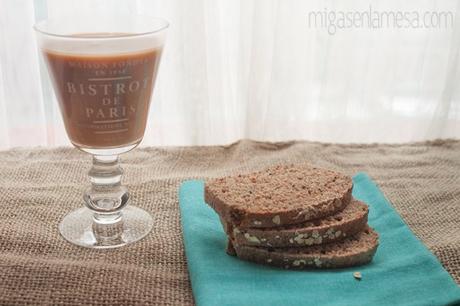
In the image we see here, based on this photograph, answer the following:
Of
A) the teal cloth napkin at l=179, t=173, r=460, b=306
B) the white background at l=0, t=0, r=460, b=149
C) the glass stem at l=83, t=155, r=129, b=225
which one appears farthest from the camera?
the white background at l=0, t=0, r=460, b=149

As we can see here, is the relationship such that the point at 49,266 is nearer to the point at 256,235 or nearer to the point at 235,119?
A: the point at 256,235

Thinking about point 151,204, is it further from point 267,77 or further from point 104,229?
point 267,77

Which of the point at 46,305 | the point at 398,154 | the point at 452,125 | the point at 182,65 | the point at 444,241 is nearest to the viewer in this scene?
the point at 46,305

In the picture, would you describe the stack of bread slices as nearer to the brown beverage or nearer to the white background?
the brown beverage

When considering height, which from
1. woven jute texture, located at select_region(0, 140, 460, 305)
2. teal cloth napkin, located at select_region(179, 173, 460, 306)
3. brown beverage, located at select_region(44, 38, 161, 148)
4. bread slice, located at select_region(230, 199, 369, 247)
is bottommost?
woven jute texture, located at select_region(0, 140, 460, 305)

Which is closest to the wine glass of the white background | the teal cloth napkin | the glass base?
the glass base

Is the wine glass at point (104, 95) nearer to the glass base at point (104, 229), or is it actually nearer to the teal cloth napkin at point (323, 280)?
the glass base at point (104, 229)

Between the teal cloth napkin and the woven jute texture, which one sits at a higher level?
the teal cloth napkin

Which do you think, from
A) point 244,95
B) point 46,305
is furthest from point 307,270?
point 244,95
